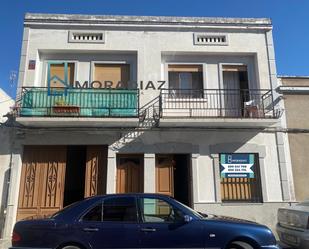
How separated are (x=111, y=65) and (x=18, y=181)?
503 centimetres

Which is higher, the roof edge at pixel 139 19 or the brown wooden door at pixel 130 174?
the roof edge at pixel 139 19

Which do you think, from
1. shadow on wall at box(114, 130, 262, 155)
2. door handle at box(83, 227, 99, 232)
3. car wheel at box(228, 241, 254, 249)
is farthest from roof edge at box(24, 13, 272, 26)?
car wheel at box(228, 241, 254, 249)

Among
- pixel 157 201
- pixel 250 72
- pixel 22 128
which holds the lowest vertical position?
pixel 157 201

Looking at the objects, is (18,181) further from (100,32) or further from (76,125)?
(100,32)

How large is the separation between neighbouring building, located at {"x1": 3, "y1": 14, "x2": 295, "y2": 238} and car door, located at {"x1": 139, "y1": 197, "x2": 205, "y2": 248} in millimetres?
4918

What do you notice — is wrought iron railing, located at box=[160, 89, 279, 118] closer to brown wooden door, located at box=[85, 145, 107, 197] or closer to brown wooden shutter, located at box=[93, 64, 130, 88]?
brown wooden shutter, located at box=[93, 64, 130, 88]

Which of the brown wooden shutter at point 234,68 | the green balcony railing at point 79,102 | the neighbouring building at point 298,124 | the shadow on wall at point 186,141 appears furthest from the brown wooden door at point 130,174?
the neighbouring building at point 298,124

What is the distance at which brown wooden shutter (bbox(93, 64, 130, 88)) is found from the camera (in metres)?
12.0

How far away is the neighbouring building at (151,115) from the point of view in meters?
10.8

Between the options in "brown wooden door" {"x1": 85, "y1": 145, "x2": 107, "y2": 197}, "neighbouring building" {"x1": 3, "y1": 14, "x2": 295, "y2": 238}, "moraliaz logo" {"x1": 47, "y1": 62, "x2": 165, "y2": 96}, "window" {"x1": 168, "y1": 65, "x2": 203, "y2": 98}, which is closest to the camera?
"neighbouring building" {"x1": 3, "y1": 14, "x2": 295, "y2": 238}

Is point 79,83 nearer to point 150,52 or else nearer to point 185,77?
point 150,52

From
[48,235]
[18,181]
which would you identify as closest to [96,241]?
[48,235]

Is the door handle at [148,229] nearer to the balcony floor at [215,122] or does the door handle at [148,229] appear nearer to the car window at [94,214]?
the car window at [94,214]

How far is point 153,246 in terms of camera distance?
573 centimetres
